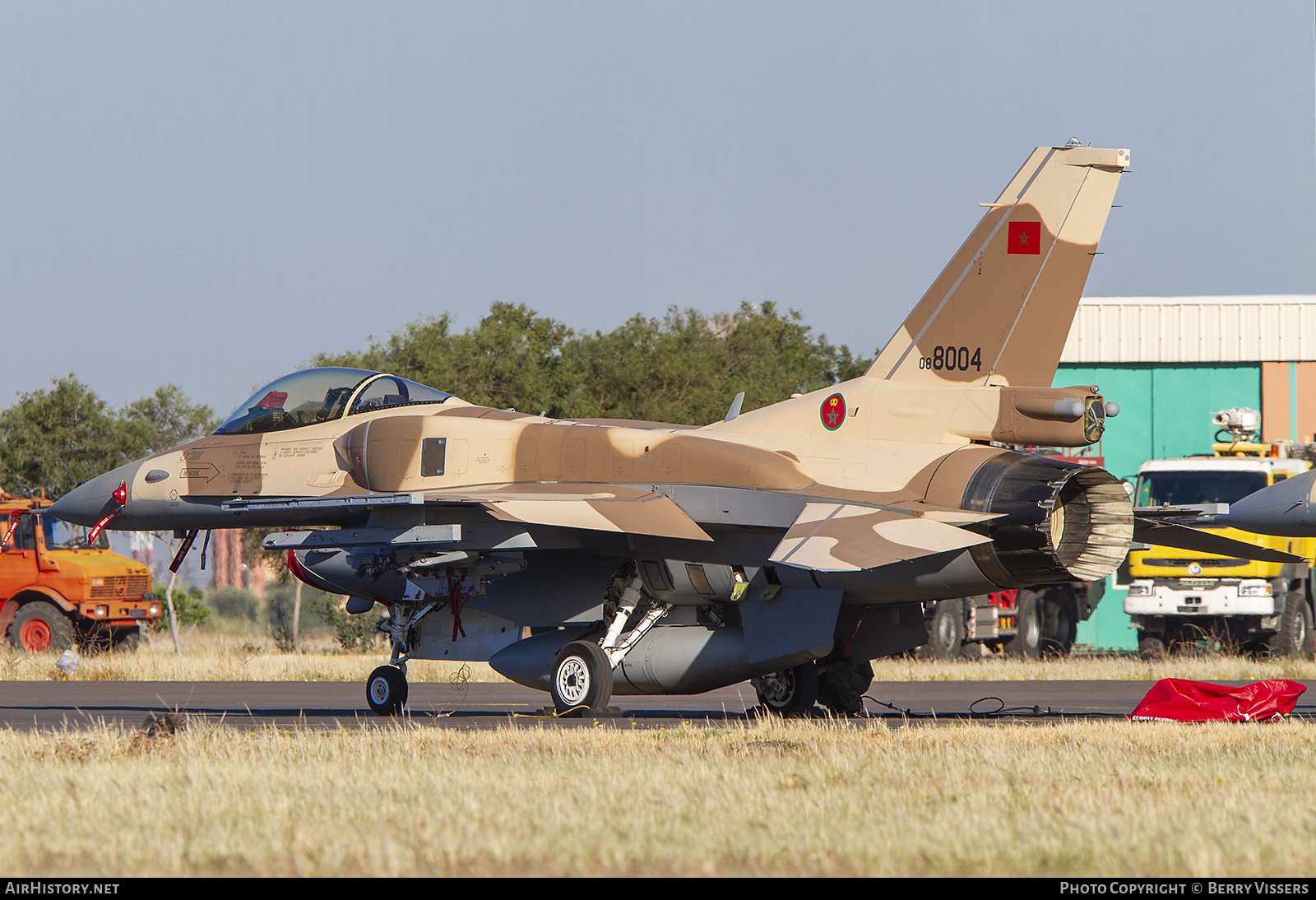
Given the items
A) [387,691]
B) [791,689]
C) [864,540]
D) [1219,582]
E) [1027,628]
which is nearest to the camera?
[864,540]

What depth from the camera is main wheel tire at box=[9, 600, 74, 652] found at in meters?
25.3

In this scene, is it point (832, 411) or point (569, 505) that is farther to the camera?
point (832, 411)

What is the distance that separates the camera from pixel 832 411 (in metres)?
13.2

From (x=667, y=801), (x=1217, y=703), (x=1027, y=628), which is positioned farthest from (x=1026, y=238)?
(x=1027, y=628)

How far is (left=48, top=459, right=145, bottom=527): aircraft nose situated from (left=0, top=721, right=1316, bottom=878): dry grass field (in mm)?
5720

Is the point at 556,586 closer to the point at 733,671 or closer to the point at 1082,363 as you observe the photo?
the point at 733,671

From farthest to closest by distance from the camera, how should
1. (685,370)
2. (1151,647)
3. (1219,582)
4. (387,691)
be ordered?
(685,370) < (1151,647) < (1219,582) < (387,691)

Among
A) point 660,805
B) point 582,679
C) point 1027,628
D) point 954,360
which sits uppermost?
point 954,360

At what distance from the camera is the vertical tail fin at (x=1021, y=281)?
1274 centimetres

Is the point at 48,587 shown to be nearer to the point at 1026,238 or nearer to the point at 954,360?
the point at 954,360

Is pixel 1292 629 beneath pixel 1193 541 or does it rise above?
beneath

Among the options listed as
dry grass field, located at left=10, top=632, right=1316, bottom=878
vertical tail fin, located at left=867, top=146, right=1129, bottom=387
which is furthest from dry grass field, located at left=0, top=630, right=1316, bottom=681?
dry grass field, located at left=10, top=632, right=1316, bottom=878

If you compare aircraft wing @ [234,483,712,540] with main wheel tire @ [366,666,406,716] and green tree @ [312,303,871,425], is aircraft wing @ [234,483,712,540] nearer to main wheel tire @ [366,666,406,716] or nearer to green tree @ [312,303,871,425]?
main wheel tire @ [366,666,406,716]

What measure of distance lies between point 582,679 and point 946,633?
1386 cm
